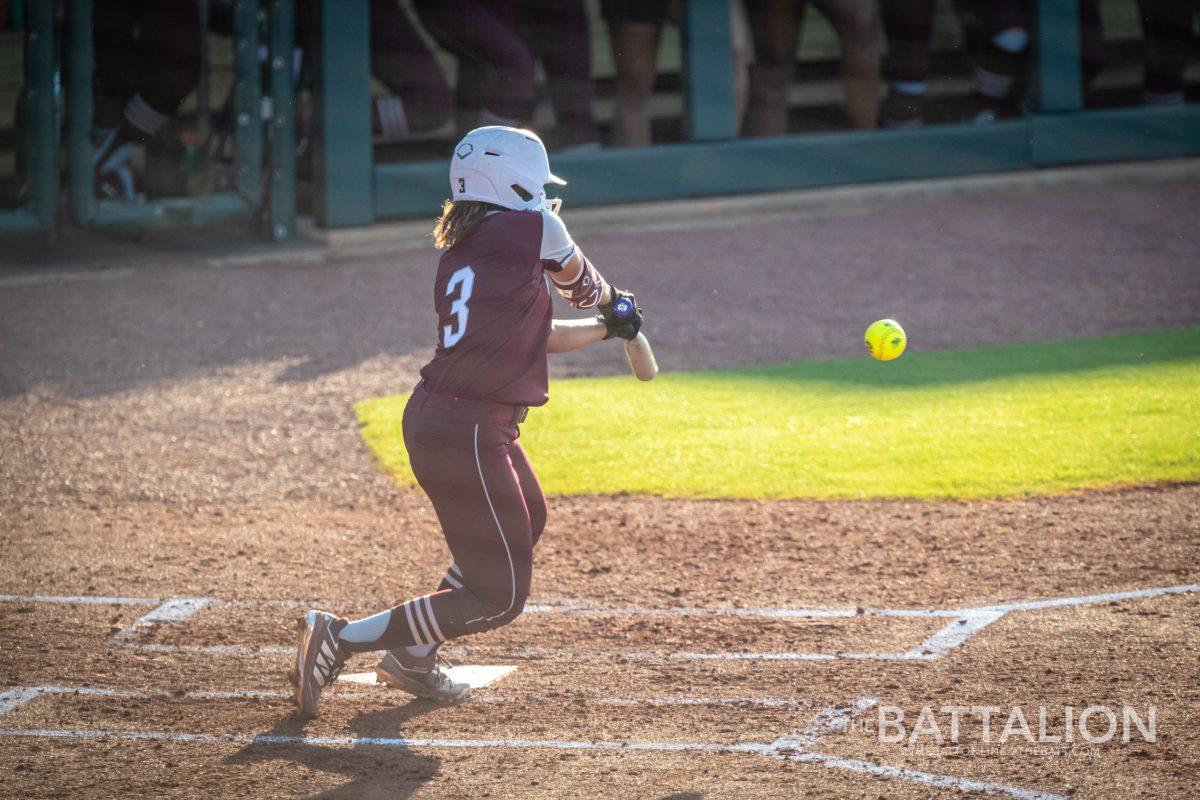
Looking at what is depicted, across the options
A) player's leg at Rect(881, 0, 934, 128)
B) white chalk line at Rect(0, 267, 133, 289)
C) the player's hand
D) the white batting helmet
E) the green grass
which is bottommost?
the green grass

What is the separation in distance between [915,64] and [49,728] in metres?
9.94

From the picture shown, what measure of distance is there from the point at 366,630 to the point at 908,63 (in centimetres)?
945

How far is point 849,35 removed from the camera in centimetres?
1122

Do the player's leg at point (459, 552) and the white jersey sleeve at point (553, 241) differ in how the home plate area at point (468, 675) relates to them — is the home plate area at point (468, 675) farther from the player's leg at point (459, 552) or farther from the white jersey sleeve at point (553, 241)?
the white jersey sleeve at point (553, 241)

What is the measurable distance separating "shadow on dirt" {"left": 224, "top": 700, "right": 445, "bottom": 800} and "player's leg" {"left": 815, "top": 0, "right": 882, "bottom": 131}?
28.5 ft

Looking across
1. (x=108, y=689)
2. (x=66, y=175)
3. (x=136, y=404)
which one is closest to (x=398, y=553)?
(x=108, y=689)

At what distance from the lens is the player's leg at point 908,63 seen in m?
11.8

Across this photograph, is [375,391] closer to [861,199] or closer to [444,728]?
[444,728]

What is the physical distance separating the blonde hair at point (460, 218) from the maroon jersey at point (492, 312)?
2 centimetres

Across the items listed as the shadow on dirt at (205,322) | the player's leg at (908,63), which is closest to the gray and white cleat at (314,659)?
the shadow on dirt at (205,322)

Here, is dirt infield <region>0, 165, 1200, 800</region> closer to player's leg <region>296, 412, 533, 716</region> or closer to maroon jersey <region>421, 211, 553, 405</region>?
player's leg <region>296, 412, 533, 716</region>

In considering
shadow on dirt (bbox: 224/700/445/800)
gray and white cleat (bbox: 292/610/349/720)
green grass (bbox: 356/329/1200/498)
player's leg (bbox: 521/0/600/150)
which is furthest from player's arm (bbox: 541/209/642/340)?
player's leg (bbox: 521/0/600/150)

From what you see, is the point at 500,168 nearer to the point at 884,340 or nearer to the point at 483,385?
the point at 483,385

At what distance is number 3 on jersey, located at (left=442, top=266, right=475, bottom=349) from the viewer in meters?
3.55
